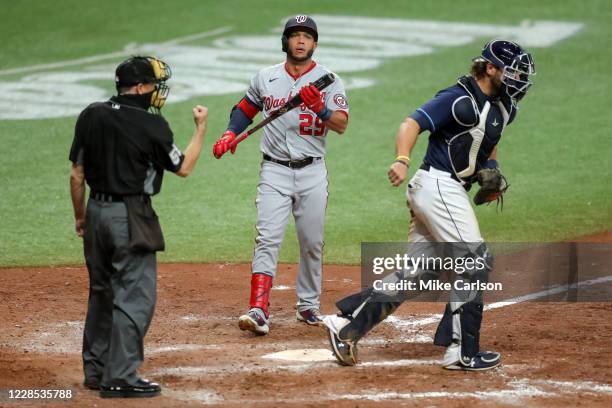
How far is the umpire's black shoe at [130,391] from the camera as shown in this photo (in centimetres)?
593

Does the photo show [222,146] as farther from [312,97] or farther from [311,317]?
[311,317]


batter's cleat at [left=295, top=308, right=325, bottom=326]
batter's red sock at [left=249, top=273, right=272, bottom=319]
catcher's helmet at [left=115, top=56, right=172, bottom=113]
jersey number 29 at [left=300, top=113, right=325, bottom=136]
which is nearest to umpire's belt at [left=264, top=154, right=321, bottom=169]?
jersey number 29 at [left=300, top=113, right=325, bottom=136]

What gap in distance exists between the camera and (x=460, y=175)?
21.6ft

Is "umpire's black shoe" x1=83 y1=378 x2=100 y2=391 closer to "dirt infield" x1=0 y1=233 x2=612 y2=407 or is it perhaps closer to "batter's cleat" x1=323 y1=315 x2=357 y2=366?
"dirt infield" x1=0 y1=233 x2=612 y2=407

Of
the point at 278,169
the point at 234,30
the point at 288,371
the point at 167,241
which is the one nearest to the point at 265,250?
the point at 278,169

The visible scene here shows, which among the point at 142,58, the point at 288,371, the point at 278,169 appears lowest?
the point at 288,371

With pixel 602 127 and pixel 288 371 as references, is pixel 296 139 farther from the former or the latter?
pixel 602 127

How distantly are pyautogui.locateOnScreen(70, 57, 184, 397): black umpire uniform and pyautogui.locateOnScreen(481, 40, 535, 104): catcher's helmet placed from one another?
1.88 metres

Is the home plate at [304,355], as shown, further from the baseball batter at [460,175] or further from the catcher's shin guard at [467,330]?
the catcher's shin guard at [467,330]

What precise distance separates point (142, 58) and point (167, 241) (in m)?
4.26

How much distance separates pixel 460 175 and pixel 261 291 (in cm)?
160

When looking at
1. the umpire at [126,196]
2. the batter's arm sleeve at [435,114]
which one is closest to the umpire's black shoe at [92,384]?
the umpire at [126,196]

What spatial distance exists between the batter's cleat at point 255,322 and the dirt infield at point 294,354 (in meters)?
0.06

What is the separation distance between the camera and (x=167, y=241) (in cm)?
1017
